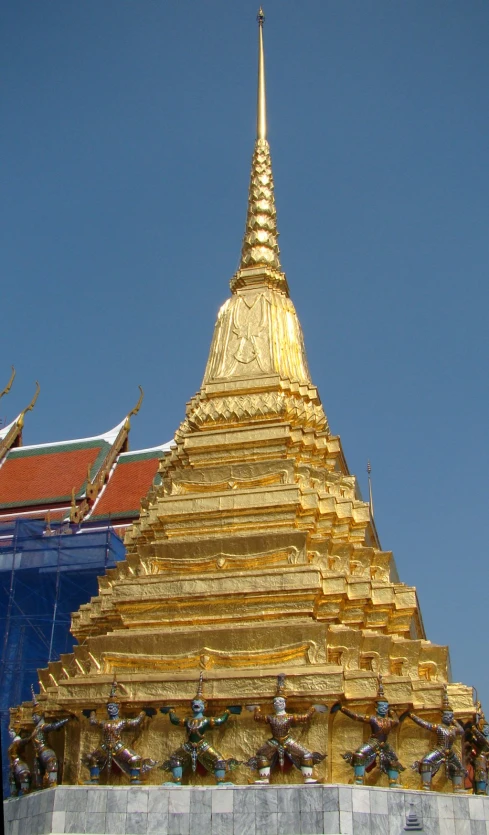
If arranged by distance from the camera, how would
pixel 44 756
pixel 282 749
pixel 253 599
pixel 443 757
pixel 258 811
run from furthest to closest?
pixel 253 599 → pixel 44 756 → pixel 443 757 → pixel 282 749 → pixel 258 811

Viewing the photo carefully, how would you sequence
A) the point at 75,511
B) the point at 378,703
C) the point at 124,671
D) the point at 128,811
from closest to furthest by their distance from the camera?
the point at 128,811 < the point at 378,703 < the point at 124,671 < the point at 75,511

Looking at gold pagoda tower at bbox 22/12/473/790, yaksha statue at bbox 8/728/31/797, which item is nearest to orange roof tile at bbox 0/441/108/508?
gold pagoda tower at bbox 22/12/473/790

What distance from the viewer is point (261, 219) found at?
16812 millimetres

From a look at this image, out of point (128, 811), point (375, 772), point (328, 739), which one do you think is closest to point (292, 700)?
point (328, 739)

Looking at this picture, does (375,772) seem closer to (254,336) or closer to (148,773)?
(148,773)

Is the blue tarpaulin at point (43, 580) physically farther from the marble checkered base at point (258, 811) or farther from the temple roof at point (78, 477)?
the marble checkered base at point (258, 811)

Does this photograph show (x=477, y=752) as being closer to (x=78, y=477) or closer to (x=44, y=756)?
(x=44, y=756)

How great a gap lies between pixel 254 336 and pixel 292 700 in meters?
6.74

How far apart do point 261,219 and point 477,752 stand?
9874mm

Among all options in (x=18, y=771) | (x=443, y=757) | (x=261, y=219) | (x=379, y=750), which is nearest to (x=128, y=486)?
(x=261, y=219)

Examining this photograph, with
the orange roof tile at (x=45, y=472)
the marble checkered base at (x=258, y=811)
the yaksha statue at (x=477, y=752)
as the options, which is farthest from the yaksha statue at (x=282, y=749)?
the orange roof tile at (x=45, y=472)

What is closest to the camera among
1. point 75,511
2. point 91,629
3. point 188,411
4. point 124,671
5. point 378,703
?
point 378,703

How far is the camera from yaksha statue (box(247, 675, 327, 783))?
9.69 metres

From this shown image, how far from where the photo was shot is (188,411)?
14695 millimetres
